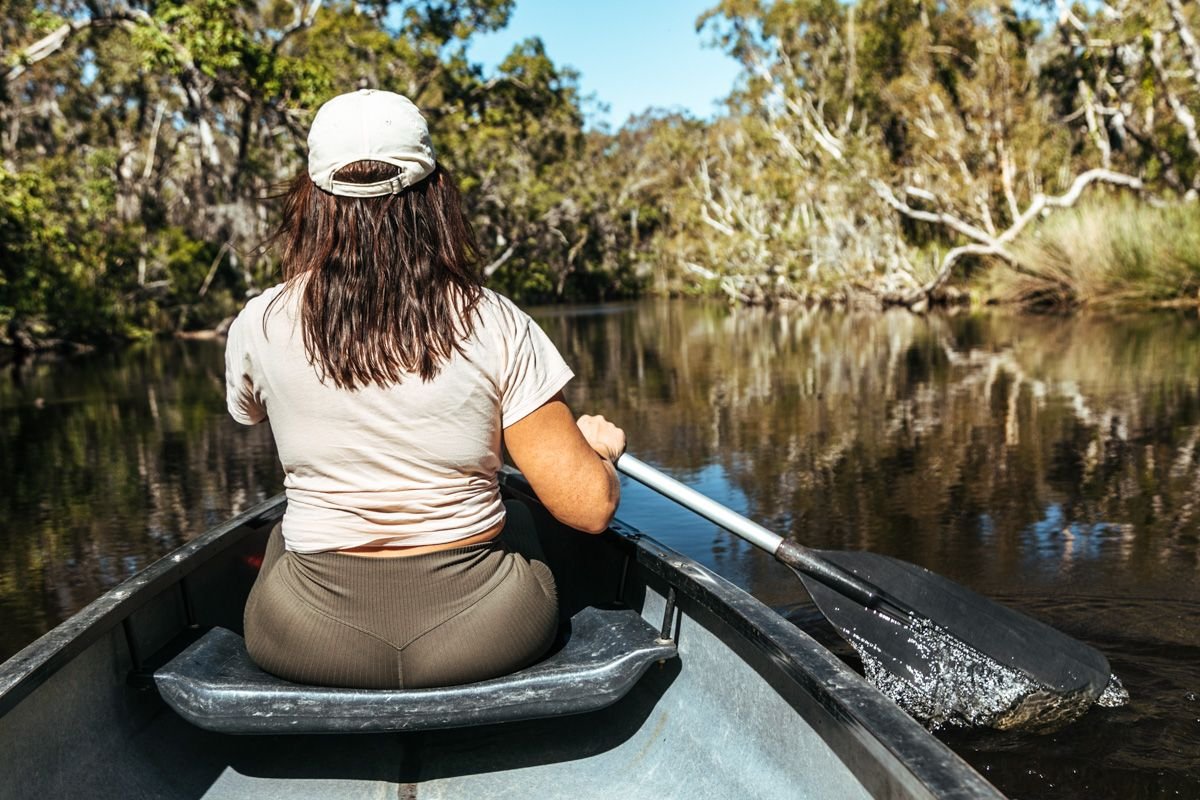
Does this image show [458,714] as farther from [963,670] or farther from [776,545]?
[963,670]

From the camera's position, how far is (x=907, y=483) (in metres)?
6.47

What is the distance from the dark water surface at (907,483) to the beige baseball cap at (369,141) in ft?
6.75

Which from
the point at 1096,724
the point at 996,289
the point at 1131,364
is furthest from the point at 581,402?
the point at 996,289

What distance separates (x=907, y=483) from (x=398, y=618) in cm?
477

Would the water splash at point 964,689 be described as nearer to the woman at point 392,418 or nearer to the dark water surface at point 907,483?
the dark water surface at point 907,483

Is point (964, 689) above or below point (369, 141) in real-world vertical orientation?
below

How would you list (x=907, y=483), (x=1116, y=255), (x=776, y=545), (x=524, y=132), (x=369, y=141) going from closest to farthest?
(x=369, y=141), (x=776, y=545), (x=907, y=483), (x=1116, y=255), (x=524, y=132)

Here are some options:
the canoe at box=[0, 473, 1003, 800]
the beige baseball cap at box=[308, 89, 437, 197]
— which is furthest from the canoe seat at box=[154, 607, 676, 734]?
the beige baseball cap at box=[308, 89, 437, 197]

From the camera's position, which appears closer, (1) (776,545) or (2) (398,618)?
(2) (398,618)

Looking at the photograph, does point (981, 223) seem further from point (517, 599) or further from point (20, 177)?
point (517, 599)

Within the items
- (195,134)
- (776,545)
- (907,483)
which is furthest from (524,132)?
(776,545)

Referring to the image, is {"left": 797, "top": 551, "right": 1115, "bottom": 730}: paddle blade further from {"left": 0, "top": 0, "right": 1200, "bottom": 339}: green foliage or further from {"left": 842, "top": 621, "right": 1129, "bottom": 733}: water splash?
{"left": 0, "top": 0, "right": 1200, "bottom": 339}: green foliage

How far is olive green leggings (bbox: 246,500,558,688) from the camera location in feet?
7.18

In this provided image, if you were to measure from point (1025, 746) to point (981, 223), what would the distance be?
25.5 metres
